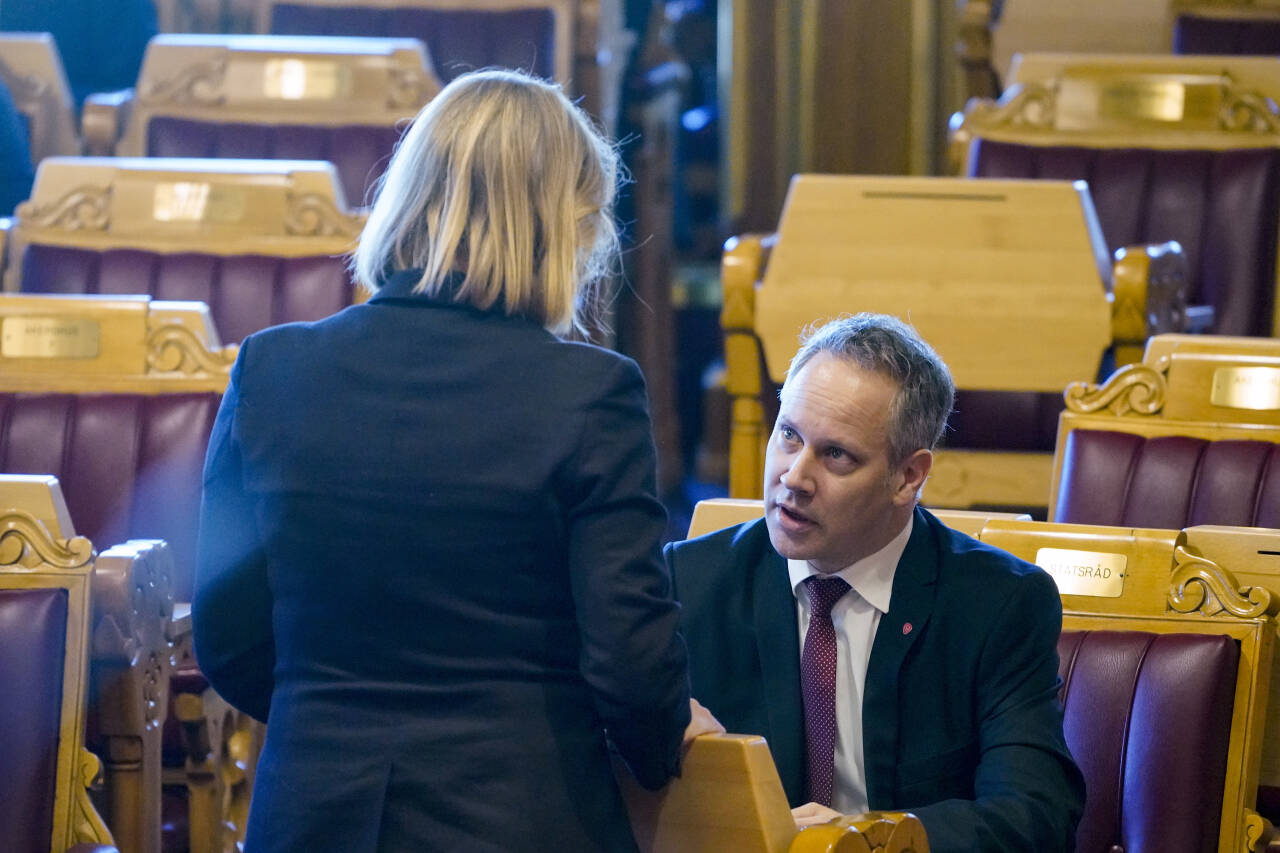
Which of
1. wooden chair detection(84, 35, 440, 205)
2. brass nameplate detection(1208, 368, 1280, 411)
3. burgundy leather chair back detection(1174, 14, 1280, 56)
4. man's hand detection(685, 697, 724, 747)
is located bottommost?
brass nameplate detection(1208, 368, 1280, 411)

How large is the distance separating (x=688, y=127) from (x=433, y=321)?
4.00m

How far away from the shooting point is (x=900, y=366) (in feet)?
4.47

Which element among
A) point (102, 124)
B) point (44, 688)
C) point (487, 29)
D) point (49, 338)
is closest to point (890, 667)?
point (44, 688)

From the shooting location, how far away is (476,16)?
13.1ft

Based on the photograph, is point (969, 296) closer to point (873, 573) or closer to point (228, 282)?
point (228, 282)

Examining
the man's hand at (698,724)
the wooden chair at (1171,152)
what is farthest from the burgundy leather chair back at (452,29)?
the man's hand at (698,724)

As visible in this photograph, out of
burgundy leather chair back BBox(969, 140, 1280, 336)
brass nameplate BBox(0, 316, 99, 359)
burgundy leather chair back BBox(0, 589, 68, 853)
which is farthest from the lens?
burgundy leather chair back BBox(969, 140, 1280, 336)

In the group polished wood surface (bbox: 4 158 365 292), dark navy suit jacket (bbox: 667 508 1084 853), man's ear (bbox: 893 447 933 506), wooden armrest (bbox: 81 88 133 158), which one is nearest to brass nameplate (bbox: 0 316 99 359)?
polished wood surface (bbox: 4 158 365 292)

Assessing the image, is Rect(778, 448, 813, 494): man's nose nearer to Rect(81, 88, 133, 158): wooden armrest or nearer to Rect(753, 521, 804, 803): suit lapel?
Rect(753, 521, 804, 803): suit lapel

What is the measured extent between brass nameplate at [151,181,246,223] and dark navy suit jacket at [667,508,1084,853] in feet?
5.50

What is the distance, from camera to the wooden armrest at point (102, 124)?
11.9 ft

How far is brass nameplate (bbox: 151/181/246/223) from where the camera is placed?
2.83m

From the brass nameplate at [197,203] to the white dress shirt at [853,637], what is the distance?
1699 mm

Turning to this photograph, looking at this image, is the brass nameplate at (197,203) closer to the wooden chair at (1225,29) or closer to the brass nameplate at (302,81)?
the brass nameplate at (302,81)
